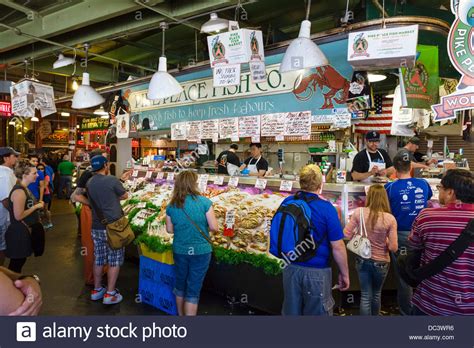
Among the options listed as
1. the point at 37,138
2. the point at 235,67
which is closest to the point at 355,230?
the point at 235,67

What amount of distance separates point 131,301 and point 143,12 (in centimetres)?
426

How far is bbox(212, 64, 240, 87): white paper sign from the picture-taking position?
4.32m

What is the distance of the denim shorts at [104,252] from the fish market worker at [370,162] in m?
3.60

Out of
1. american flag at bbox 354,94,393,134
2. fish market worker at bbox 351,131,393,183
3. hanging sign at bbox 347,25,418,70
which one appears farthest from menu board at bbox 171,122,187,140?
american flag at bbox 354,94,393,134

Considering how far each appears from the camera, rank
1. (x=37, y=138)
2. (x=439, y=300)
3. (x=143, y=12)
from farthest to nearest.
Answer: (x=37, y=138)
(x=143, y=12)
(x=439, y=300)

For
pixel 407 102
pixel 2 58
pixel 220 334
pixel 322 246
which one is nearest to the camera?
pixel 220 334

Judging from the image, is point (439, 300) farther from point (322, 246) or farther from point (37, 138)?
point (37, 138)

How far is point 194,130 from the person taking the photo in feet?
21.6

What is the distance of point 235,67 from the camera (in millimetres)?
4309

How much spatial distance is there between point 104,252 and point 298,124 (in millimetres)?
3274

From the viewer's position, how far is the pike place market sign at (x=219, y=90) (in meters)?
5.29

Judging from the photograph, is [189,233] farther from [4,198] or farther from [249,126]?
[4,198]

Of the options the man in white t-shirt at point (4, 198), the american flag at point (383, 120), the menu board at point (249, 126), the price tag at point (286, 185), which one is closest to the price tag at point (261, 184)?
the price tag at point (286, 185)

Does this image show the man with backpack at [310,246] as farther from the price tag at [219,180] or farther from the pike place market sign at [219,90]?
the pike place market sign at [219,90]
